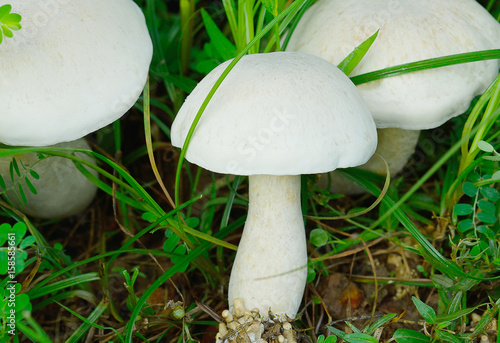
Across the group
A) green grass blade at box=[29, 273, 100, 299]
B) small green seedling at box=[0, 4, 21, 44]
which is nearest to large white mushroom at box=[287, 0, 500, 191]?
small green seedling at box=[0, 4, 21, 44]

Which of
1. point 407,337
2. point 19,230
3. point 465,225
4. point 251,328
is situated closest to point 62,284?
point 19,230

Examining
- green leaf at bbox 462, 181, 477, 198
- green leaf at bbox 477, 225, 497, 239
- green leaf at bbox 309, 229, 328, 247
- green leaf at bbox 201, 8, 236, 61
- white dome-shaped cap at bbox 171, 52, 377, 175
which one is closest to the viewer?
white dome-shaped cap at bbox 171, 52, 377, 175

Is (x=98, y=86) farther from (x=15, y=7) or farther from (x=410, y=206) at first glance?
(x=410, y=206)

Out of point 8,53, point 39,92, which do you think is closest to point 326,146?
point 39,92

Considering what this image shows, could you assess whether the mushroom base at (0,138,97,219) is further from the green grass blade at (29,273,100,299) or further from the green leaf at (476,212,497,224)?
the green leaf at (476,212,497,224)

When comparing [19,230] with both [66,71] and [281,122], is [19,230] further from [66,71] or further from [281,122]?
[281,122]
